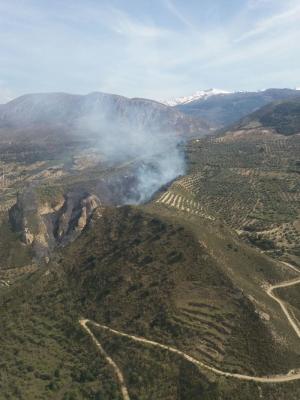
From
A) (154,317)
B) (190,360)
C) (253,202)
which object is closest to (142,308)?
(154,317)

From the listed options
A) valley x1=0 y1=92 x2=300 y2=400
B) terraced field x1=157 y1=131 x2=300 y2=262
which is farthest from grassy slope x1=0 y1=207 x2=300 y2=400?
terraced field x1=157 y1=131 x2=300 y2=262

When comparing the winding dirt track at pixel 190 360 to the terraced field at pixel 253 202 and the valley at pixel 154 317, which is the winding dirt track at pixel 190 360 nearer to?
the valley at pixel 154 317

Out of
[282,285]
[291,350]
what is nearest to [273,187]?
[282,285]

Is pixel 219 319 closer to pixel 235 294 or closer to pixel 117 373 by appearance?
pixel 235 294

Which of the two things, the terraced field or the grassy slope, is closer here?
the grassy slope

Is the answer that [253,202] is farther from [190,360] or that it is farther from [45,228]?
[190,360]

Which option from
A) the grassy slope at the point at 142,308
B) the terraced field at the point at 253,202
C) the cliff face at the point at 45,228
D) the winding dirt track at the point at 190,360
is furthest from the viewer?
the cliff face at the point at 45,228

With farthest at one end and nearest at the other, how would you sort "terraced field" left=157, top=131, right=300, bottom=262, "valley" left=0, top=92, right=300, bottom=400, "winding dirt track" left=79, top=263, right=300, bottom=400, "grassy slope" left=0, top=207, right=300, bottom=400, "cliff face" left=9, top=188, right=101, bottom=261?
"cliff face" left=9, top=188, right=101, bottom=261
"terraced field" left=157, top=131, right=300, bottom=262
"grassy slope" left=0, top=207, right=300, bottom=400
"valley" left=0, top=92, right=300, bottom=400
"winding dirt track" left=79, top=263, right=300, bottom=400

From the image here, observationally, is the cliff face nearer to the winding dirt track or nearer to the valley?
the valley

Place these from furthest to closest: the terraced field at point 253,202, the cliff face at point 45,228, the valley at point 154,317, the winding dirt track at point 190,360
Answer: the cliff face at point 45,228, the terraced field at point 253,202, the valley at point 154,317, the winding dirt track at point 190,360

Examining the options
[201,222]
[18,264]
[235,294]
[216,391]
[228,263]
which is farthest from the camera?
[18,264]

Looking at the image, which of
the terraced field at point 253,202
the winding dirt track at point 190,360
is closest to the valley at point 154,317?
the winding dirt track at point 190,360
